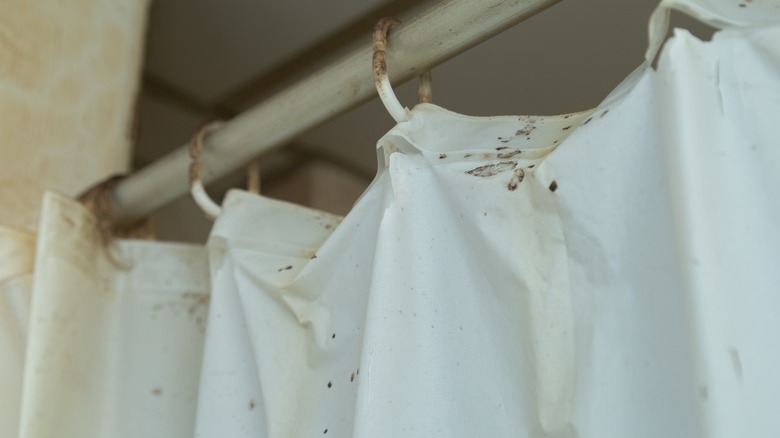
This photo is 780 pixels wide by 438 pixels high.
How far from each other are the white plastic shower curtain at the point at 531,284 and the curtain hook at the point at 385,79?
0.01m

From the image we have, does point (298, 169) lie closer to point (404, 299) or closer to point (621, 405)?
point (404, 299)

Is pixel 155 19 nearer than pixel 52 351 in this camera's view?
No

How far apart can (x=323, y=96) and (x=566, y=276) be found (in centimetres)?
27

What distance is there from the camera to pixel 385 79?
0.58 meters

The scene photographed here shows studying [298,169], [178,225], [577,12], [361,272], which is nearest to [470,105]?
[577,12]

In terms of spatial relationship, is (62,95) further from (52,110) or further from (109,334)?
(109,334)

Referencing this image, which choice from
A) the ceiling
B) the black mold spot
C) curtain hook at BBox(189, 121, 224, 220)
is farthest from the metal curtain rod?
the ceiling

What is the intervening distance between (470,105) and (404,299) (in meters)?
0.74

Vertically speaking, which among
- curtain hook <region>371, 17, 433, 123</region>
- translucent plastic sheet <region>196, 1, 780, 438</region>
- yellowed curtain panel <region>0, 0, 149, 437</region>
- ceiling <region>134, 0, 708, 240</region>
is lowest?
translucent plastic sheet <region>196, 1, 780, 438</region>

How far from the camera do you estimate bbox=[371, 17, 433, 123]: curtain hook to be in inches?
22.2

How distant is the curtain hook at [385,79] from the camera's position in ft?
1.85

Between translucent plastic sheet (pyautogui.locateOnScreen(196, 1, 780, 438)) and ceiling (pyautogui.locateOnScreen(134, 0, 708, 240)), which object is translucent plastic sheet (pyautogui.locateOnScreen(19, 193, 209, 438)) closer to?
translucent plastic sheet (pyautogui.locateOnScreen(196, 1, 780, 438))

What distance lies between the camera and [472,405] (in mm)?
481

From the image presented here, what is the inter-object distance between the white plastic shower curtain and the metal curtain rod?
51 millimetres
